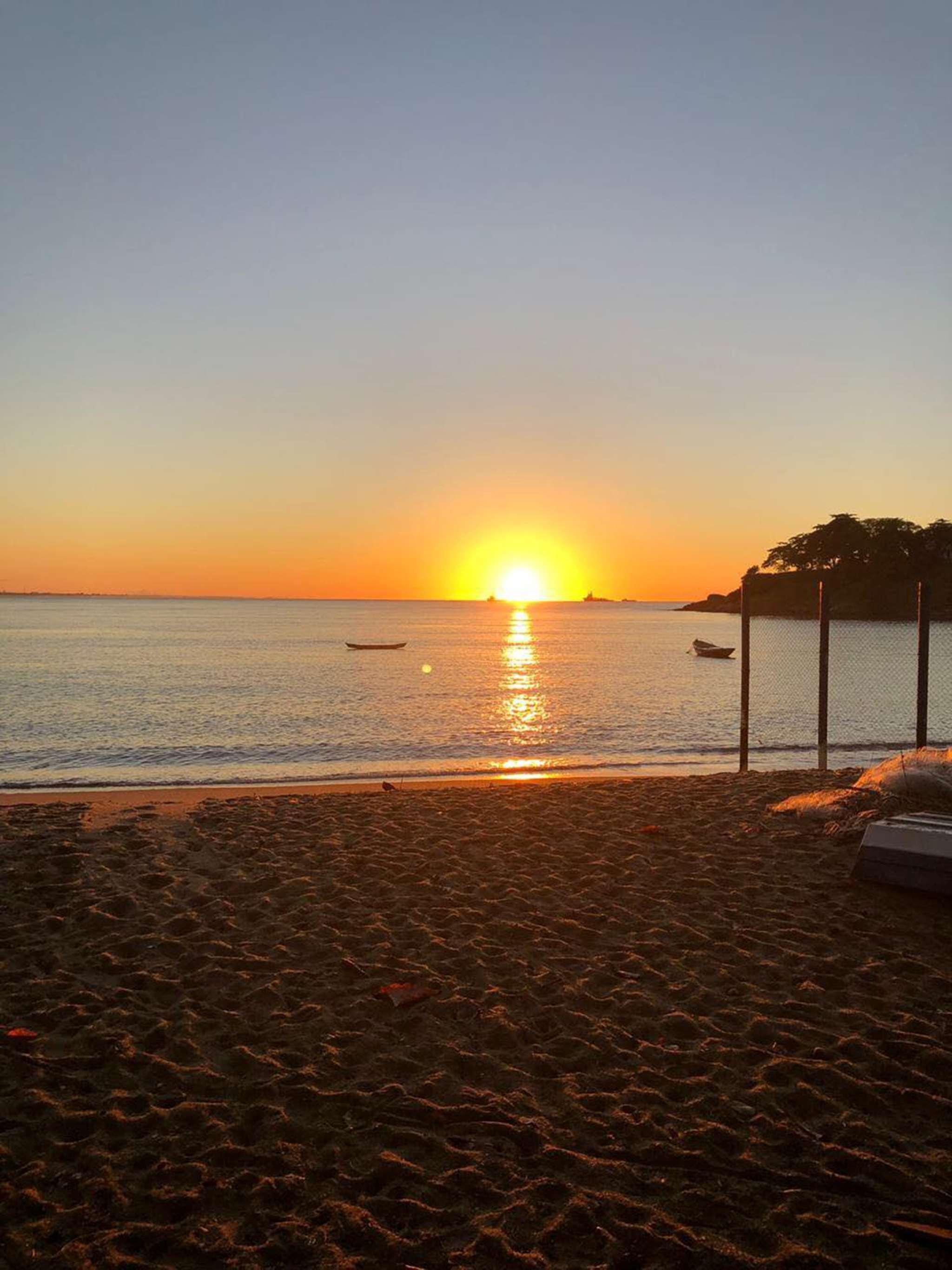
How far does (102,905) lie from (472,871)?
3.14 m

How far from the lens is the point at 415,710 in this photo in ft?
91.7

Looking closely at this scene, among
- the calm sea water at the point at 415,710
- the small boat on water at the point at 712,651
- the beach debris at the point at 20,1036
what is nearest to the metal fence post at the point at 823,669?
the calm sea water at the point at 415,710

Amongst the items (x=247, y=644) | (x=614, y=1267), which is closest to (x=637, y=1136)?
(x=614, y=1267)

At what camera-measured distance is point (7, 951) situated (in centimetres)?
570

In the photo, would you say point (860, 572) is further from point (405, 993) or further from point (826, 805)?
point (405, 993)

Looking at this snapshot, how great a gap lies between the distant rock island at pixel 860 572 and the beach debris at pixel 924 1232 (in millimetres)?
11782

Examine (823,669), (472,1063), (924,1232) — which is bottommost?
(472,1063)

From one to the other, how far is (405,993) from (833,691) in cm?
3255

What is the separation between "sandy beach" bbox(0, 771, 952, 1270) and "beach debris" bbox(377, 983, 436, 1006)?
41 mm

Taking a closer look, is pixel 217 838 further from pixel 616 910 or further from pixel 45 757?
pixel 45 757

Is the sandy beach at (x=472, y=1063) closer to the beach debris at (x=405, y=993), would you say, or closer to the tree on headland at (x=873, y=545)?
the beach debris at (x=405, y=993)

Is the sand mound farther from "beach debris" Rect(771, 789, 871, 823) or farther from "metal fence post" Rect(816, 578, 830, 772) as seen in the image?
"metal fence post" Rect(816, 578, 830, 772)

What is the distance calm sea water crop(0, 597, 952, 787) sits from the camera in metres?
17.5

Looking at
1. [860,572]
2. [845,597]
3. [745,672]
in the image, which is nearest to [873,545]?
[845,597]
